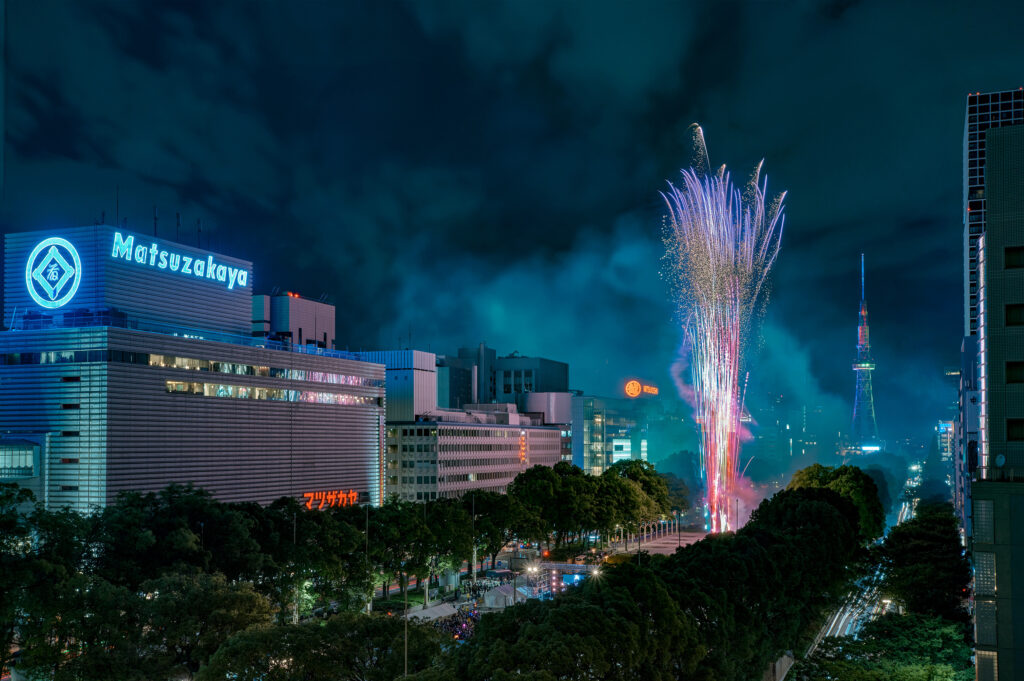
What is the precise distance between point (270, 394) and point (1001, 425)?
74.9m

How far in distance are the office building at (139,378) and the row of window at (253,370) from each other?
0.59ft

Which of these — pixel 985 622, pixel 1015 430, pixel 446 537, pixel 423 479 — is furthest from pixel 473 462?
pixel 985 622

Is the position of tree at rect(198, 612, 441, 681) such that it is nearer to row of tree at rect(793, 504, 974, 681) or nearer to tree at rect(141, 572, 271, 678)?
tree at rect(141, 572, 271, 678)

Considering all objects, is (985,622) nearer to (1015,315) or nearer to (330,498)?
(1015,315)

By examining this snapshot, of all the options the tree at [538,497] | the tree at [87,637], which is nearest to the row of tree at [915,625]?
the tree at [87,637]

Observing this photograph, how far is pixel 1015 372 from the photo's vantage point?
136 ft

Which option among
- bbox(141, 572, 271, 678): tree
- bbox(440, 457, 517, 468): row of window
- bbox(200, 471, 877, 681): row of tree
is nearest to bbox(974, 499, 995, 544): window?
bbox(200, 471, 877, 681): row of tree

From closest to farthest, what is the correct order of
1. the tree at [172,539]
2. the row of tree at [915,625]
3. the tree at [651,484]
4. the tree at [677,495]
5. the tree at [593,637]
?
1. the tree at [593,637]
2. the row of tree at [915,625]
3. the tree at [172,539]
4. the tree at [651,484]
5. the tree at [677,495]

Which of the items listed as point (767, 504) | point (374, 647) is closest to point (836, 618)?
point (767, 504)

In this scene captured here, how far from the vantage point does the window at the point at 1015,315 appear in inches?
1629

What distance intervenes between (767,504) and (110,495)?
61136 mm

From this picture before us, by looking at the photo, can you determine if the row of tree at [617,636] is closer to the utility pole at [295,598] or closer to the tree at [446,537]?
the utility pole at [295,598]

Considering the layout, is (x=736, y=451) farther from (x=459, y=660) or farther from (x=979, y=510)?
(x=459, y=660)

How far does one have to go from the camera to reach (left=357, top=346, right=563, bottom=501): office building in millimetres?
129250
